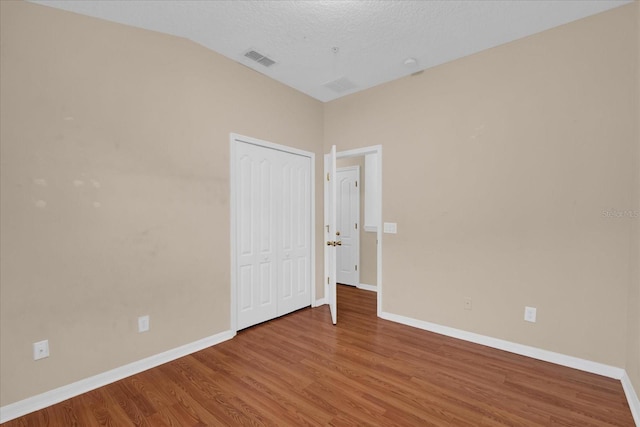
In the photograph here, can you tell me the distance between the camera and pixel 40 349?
6.39 feet

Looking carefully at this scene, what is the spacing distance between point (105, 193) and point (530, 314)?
152 inches

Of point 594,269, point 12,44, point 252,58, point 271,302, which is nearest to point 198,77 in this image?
point 252,58

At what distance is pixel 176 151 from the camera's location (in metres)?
2.63

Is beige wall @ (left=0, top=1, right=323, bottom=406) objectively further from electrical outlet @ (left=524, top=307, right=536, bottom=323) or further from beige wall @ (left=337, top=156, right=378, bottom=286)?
electrical outlet @ (left=524, top=307, right=536, bottom=323)

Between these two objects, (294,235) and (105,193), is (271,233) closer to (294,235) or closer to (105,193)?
(294,235)

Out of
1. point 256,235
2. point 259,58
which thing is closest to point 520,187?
point 256,235

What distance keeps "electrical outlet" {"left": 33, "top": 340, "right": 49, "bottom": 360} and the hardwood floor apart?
369mm

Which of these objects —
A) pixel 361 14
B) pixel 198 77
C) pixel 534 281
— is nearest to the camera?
pixel 361 14

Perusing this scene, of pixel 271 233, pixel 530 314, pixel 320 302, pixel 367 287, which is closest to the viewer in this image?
pixel 530 314

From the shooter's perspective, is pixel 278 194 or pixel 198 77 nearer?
pixel 198 77

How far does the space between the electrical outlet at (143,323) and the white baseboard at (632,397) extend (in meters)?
3.60

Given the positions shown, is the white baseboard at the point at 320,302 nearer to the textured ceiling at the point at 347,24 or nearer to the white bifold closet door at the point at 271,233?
the white bifold closet door at the point at 271,233

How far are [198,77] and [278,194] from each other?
1522mm

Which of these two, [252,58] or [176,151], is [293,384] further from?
[252,58]
